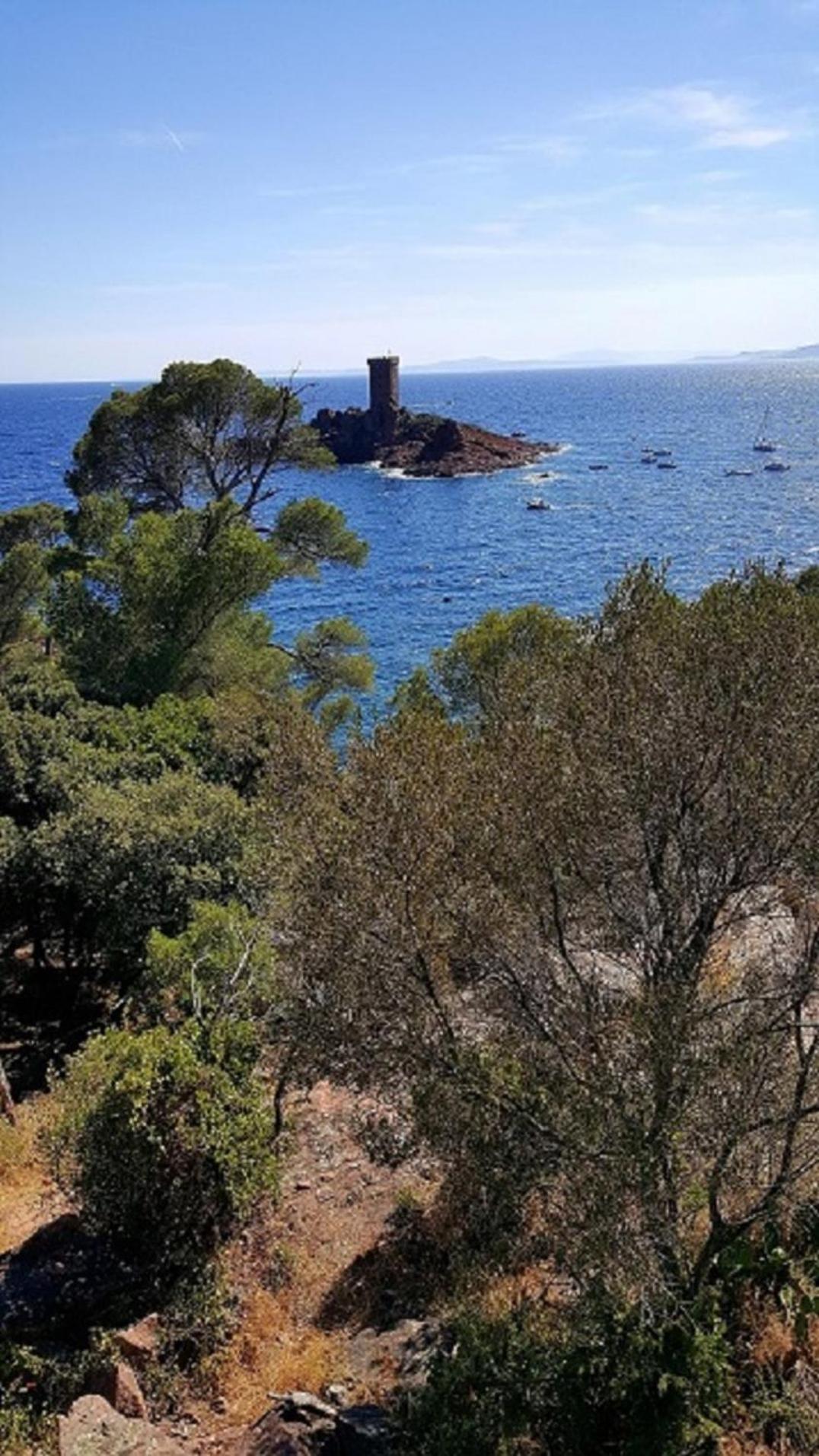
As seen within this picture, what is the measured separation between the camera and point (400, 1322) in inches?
406

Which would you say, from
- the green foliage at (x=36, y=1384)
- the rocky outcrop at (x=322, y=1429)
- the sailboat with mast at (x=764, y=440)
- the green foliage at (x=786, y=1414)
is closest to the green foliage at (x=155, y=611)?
the green foliage at (x=36, y=1384)

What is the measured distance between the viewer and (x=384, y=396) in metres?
116

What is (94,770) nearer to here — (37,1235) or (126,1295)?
(37,1235)

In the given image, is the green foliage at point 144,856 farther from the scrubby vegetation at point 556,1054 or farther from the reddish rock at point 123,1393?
the reddish rock at point 123,1393

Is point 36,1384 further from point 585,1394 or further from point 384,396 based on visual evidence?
point 384,396

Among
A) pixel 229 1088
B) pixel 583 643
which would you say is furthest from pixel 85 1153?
pixel 583 643

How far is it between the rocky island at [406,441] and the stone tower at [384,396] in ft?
0.26

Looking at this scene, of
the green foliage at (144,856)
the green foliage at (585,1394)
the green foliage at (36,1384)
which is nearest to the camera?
the green foliage at (585,1394)

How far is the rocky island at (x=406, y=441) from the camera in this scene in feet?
357

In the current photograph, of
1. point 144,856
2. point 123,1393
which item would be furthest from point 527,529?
point 123,1393

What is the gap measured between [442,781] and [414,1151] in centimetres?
325

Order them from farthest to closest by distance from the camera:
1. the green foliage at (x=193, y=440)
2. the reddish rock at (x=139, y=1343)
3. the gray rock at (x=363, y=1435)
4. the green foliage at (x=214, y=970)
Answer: the green foliage at (x=193, y=440)
the green foliage at (x=214, y=970)
the reddish rock at (x=139, y=1343)
the gray rock at (x=363, y=1435)

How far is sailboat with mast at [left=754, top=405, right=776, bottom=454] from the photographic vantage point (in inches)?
4853

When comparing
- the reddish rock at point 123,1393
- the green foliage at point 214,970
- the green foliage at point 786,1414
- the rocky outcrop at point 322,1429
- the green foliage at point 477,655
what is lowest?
the reddish rock at point 123,1393
